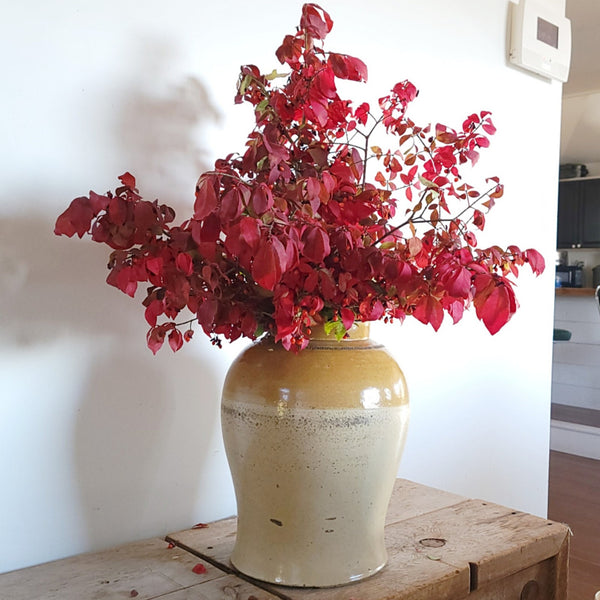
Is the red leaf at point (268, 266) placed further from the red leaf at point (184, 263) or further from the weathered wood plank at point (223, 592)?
the weathered wood plank at point (223, 592)

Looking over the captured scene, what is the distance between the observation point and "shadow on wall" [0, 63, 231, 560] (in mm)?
974

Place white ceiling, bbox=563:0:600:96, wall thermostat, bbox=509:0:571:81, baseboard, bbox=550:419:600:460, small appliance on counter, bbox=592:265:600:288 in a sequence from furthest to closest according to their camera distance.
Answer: small appliance on counter, bbox=592:265:600:288, baseboard, bbox=550:419:600:460, white ceiling, bbox=563:0:600:96, wall thermostat, bbox=509:0:571:81

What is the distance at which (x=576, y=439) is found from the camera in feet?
13.7

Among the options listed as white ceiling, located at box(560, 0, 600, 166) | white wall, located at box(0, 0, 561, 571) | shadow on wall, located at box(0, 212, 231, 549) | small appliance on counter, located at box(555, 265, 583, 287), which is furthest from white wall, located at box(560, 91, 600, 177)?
shadow on wall, located at box(0, 212, 231, 549)

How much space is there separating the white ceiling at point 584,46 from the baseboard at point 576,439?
2.17 m

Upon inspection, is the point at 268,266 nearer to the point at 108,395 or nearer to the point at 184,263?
the point at 184,263

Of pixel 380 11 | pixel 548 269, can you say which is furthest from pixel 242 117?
pixel 548 269

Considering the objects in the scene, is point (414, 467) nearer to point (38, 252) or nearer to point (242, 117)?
point (242, 117)

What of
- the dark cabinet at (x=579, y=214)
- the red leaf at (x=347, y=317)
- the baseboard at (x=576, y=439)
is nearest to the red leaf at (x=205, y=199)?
the red leaf at (x=347, y=317)

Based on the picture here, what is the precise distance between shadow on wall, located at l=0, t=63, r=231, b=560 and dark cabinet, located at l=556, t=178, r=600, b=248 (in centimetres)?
495

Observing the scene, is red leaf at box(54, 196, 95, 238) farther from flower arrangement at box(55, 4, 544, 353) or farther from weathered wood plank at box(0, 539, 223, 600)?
weathered wood plank at box(0, 539, 223, 600)

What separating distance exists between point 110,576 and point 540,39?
159 centimetres

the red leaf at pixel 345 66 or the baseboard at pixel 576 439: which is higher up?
the red leaf at pixel 345 66

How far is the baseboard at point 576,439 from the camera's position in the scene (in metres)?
4.10
